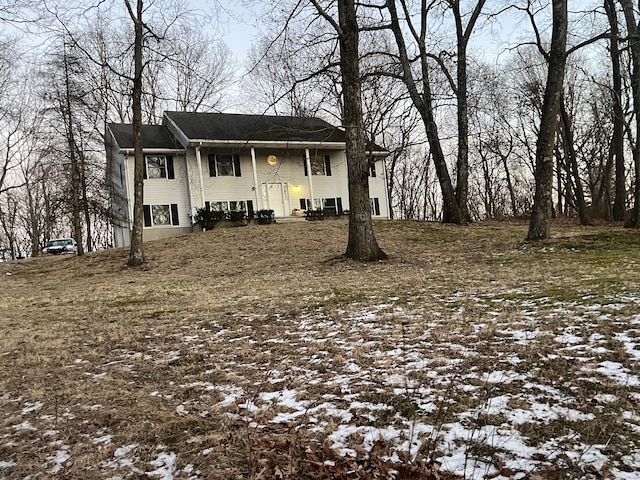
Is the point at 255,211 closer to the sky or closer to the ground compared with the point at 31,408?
closer to the sky

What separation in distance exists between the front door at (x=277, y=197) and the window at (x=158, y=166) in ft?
16.8

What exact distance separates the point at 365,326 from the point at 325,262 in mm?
6388

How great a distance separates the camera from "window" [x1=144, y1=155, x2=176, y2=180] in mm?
22641

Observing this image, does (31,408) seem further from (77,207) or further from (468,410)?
(77,207)

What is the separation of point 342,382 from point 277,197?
71.7 feet

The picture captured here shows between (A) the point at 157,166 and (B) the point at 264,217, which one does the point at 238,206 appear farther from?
(A) the point at 157,166

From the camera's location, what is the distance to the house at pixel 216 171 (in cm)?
2242

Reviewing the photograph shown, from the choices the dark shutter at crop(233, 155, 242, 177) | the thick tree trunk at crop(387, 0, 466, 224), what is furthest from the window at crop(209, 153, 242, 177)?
the thick tree trunk at crop(387, 0, 466, 224)

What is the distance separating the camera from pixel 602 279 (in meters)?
6.46

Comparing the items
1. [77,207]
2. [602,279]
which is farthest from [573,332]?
[77,207]

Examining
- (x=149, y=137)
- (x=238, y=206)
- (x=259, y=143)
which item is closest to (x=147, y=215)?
(x=149, y=137)

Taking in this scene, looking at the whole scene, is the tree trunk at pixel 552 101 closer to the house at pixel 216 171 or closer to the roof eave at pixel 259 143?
the roof eave at pixel 259 143

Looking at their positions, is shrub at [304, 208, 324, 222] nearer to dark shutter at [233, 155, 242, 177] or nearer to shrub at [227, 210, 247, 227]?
shrub at [227, 210, 247, 227]

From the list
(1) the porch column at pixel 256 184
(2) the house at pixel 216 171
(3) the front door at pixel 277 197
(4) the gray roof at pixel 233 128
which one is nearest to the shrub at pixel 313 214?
(2) the house at pixel 216 171
